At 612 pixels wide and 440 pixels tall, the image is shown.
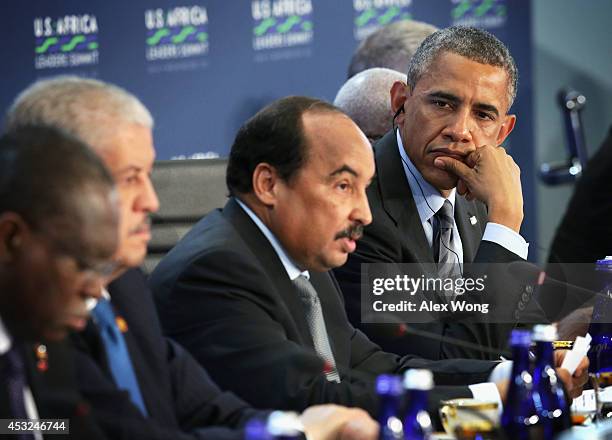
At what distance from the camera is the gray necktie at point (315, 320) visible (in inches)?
102

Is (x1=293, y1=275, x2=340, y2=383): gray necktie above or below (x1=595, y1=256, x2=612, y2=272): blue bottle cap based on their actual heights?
below

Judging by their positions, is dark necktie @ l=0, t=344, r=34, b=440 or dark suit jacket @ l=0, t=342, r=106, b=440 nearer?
dark necktie @ l=0, t=344, r=34, b=440

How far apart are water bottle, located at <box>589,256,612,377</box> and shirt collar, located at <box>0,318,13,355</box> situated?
140 centimetres

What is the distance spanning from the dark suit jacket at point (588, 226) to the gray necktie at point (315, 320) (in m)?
0.72

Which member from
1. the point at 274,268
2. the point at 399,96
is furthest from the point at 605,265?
the point at 399,96

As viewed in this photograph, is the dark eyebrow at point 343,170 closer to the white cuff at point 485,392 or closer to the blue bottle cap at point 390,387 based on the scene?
the white cuff at point 485,392

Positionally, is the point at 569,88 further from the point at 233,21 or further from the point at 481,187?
the point at 481,187

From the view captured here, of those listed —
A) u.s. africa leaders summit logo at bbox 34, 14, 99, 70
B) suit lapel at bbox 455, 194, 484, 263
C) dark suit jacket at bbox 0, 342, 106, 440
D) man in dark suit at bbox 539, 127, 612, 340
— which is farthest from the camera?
u.s. africa leaders summit logo at bbox 34, 14, 99, 70

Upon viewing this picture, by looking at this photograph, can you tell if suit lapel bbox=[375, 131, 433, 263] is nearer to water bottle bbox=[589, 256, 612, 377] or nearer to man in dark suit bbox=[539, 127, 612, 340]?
man in dark suit bbox=[539, 127, 612, 340]

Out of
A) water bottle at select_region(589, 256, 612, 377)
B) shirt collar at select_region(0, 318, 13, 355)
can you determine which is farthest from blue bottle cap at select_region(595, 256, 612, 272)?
shirt collar at select_region(0, 318, 13, 355)

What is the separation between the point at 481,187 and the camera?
322 centimetres

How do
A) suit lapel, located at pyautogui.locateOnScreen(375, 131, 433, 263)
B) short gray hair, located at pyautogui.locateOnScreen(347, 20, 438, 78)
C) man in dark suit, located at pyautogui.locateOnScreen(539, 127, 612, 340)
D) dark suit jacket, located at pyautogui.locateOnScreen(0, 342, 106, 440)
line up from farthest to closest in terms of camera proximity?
short gray hair, located at pyautogui.locateOnScreen(347, 20, 438, 78), suit lapel, located at pyautogui.locateOnScreen(375, 131, 433, 263), man in dark suit, located at pyautogui.locateOnScreen(539, 127, 612, 340), dark suit jacket, located at pyautogui.locateOnScreen(0, 342, 106, 440)

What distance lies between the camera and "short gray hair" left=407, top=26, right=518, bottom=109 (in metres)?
3.23

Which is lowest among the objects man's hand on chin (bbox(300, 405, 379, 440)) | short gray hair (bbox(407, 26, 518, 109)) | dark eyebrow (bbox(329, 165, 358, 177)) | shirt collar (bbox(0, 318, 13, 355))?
man's hand on chin (bbox(300, 405, 379, 440))
